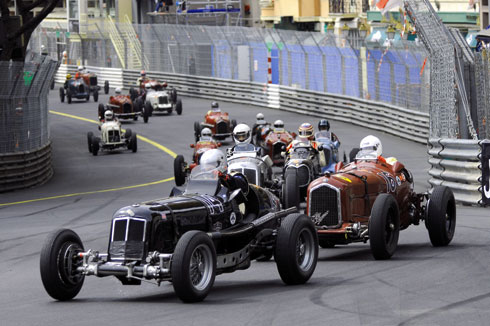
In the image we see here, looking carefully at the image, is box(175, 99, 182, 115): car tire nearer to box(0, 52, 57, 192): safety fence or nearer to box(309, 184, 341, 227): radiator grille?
box(0, 52, 57, 192): safety fence

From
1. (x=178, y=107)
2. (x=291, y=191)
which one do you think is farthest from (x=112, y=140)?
(x=291, y=191)

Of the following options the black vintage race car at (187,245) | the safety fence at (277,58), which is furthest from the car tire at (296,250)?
the safety fence at (277,58)

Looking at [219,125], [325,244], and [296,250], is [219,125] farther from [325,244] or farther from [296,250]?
[296,250]

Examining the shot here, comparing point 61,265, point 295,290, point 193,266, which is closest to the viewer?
point 193,266

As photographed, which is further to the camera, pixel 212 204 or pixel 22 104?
pixel 22 104

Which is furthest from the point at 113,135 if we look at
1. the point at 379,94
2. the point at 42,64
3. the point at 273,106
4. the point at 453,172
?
the point at 453,172

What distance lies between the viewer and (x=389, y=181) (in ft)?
47.4

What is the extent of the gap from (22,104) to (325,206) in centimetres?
1448

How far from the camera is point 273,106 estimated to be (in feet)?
150

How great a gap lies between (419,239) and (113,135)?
1947 centimetres

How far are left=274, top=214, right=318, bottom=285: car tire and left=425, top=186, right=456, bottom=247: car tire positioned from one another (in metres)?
2.63

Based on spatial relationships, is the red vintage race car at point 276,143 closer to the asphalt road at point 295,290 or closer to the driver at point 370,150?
the asphalt road at point 295,290

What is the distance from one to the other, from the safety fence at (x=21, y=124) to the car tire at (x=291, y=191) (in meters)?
10.5

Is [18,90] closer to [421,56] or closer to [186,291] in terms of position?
[421,56]
